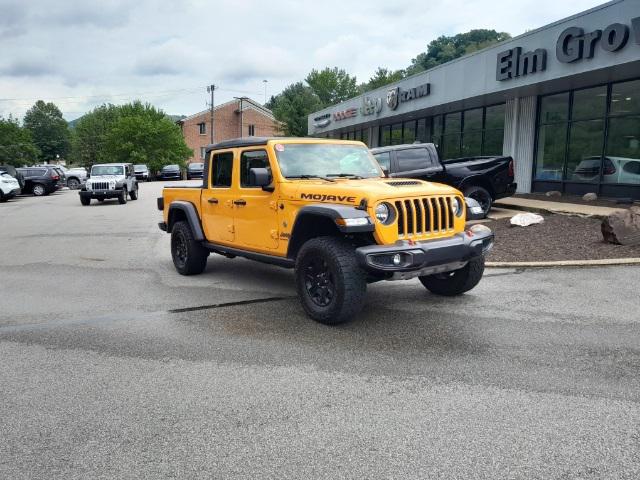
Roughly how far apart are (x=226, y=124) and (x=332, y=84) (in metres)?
21.3

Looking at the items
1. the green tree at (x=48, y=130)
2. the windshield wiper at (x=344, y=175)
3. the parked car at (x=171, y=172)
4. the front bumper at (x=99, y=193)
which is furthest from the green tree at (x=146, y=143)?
the green tree at (x=48, y=130)

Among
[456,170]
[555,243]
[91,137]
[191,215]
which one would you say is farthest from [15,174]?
[91,137]

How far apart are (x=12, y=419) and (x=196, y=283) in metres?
4.08

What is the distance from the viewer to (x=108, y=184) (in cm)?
2222

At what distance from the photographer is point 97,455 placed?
9.80 feet

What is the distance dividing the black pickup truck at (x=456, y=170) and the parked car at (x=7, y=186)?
789 inches

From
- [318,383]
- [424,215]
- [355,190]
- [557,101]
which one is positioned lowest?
[318,383]

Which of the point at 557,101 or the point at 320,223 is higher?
the point at 557,101

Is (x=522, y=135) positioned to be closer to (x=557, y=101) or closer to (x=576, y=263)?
(x=557, y=101)

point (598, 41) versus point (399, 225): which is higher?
point (598, 41)

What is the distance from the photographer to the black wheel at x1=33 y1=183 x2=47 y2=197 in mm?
29766

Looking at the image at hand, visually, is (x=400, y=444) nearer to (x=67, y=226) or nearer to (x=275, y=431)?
(x=275, y=431)

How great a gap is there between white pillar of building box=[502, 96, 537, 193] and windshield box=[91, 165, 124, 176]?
51.9ft

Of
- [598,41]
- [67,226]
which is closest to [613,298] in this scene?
[598,41]
